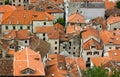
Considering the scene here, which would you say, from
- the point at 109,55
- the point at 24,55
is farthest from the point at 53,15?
the point at 24,55

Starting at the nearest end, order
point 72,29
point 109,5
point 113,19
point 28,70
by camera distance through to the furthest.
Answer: point 28,70 → point 72,29 → point 113,19 → point 109,5

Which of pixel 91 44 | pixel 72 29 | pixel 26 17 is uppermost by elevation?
pixel 26 17

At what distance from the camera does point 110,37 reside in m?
81.3

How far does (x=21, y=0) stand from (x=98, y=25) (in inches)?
1135

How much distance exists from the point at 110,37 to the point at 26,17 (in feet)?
62.9

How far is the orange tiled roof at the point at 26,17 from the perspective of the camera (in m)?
90.2

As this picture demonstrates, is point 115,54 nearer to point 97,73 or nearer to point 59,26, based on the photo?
point 59,26

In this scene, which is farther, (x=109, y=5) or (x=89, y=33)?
(x=109, y=5)

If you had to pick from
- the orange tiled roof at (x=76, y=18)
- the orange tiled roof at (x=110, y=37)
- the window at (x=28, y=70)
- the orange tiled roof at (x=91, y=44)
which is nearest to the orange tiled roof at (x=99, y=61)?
the orange tiled roof at (x=91, y=44)

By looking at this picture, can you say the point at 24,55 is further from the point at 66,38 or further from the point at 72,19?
the point at 72,19

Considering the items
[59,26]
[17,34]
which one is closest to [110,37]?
[59,26]

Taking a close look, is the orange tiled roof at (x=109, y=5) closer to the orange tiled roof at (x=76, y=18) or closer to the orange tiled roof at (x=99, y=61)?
the orange tiled roof at (x=76, y=18)

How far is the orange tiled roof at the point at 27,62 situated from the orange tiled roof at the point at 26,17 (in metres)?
25.6

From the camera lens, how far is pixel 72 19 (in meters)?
92.8
